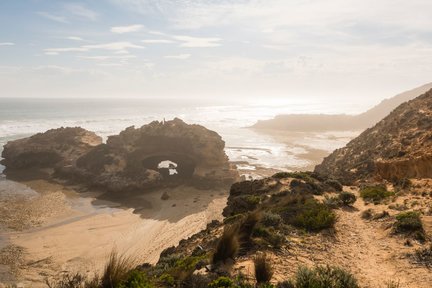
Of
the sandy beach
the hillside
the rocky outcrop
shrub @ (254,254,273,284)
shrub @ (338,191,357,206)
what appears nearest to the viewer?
shrub @ (254,254,273,284)

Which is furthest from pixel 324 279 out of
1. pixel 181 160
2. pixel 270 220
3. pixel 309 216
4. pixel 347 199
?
pixel 181 160

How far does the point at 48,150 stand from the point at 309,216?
1949 inches

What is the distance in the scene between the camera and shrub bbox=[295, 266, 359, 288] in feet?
25.7

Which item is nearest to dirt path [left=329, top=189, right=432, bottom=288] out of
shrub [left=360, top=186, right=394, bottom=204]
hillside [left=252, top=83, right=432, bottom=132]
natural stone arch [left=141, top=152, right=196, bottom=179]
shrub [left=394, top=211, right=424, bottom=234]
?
shrub [left=394, top=211, right=424, bottom=234]

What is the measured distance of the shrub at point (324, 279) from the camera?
784 centimetres

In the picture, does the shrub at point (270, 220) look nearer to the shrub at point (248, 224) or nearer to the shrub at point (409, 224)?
the shrub at point (248, 224)

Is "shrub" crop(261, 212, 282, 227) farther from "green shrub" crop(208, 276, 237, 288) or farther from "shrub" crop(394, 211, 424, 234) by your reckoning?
"green shrub" crop(208, 276, 237, 288)

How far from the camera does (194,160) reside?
48125 mm

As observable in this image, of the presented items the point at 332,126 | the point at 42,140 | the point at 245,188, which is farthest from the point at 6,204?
the point at 332,126

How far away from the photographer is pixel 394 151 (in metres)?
27.5

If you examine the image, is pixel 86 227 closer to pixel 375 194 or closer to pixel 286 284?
pixel 375 194

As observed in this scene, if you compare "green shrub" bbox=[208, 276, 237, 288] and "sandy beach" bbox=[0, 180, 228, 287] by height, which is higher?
"green shrub" bbox=[208, 276, 237, 288]

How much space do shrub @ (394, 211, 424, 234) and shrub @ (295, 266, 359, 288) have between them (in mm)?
5613

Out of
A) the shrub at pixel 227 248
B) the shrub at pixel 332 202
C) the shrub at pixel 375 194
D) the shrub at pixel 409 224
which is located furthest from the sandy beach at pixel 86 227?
the shrub at pixel 409 224
